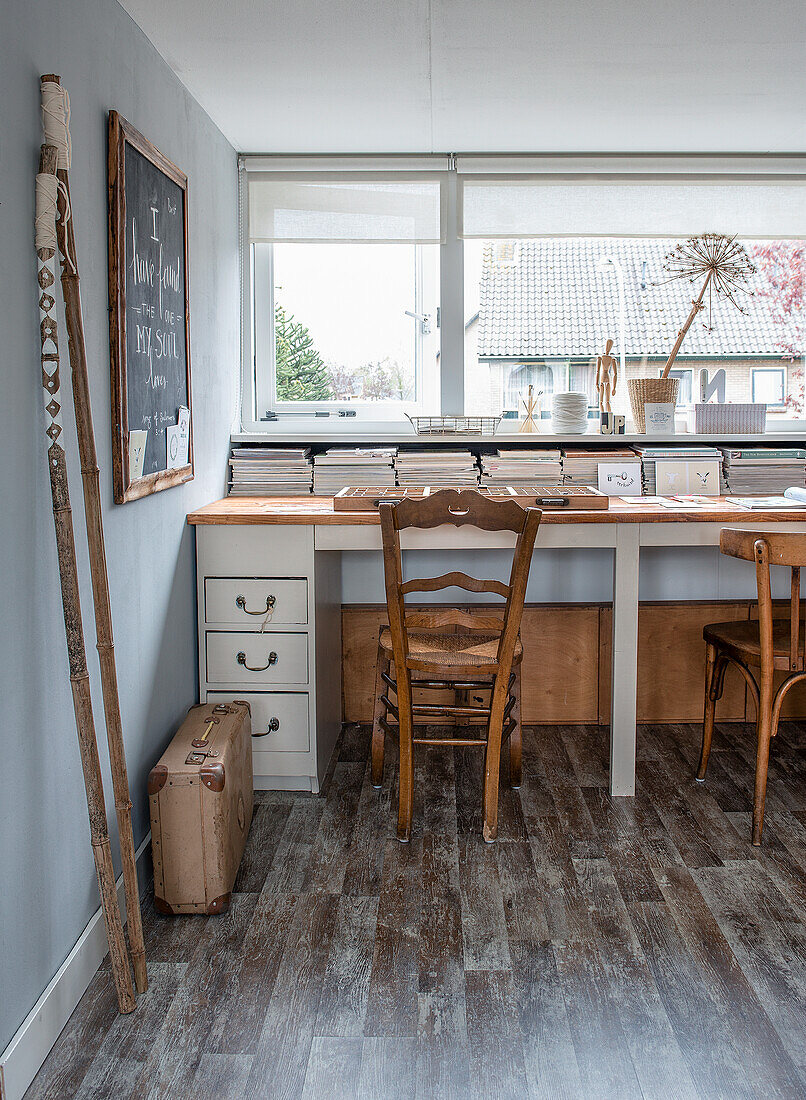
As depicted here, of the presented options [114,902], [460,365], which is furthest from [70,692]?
[460,365]

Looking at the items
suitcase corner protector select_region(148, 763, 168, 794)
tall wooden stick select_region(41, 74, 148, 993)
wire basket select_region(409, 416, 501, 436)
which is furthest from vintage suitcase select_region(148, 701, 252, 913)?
wire basket select_region(409, 416, 501, 436)

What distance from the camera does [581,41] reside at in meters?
2.48

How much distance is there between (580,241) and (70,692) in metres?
2.81

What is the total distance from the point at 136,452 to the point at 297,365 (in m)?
1.59

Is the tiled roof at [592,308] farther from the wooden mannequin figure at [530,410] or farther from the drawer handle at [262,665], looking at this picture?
the drawer handle at [262,665]

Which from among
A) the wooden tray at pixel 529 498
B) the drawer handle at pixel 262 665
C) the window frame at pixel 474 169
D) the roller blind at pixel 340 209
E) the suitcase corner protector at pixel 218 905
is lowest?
the suitcase corner protector at pixel 218 905

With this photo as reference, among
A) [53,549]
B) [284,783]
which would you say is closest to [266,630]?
[284,783]

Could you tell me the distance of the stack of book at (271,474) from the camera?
11.6 feet

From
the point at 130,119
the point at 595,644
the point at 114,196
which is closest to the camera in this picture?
the point at 114,196

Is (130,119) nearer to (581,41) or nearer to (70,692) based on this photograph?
A: (581,41)

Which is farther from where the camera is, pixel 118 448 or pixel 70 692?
pixel 118 448

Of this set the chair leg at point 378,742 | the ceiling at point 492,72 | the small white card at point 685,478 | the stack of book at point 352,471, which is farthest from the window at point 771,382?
the chair leg at point 378,742

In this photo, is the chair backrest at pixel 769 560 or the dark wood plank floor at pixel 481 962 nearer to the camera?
the dark wood plank floor at pixel 481 962

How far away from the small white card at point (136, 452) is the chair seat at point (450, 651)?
0.85m
